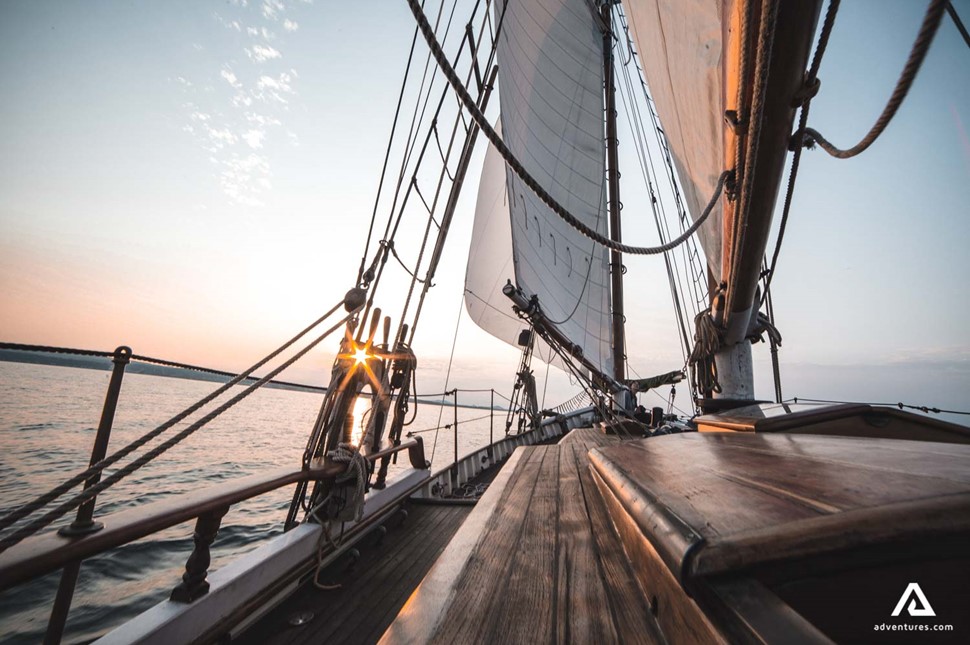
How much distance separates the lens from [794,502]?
72 cm

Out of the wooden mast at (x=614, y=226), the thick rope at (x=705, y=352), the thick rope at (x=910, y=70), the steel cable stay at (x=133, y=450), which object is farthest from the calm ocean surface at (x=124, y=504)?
the wooden mast at (x=614, y=226)

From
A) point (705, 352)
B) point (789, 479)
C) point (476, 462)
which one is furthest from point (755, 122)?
point (476, 462)

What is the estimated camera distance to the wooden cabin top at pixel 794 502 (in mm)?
548

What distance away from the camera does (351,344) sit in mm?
2559

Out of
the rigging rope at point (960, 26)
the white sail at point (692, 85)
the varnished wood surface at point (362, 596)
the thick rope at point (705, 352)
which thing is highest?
the white sail at point (692, 85)

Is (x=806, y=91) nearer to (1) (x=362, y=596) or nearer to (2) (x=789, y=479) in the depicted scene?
(2) (x=789, y=479)

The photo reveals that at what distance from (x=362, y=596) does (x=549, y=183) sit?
8.66 metres

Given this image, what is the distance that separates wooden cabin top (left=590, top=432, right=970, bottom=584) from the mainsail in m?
5.96

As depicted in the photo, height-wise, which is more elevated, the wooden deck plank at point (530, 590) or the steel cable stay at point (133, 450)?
the steel cable stay at point (133, 450)

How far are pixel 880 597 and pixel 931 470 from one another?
30 centimetres

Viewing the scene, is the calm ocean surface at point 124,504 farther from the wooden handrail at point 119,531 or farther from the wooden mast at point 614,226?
the wooden mast at point 614,226

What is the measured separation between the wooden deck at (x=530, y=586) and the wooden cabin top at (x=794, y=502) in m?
0.20

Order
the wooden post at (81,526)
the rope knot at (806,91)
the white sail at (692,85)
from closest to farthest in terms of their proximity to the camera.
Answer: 1. the wooden post at (81,526)
2. the rope knot at (806,91)
3. the white sail at (692,85)

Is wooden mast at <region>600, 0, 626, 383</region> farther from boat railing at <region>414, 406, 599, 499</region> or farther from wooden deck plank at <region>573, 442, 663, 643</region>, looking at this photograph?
wooden deck plank at <region>573, 442, 663, 643</region>
